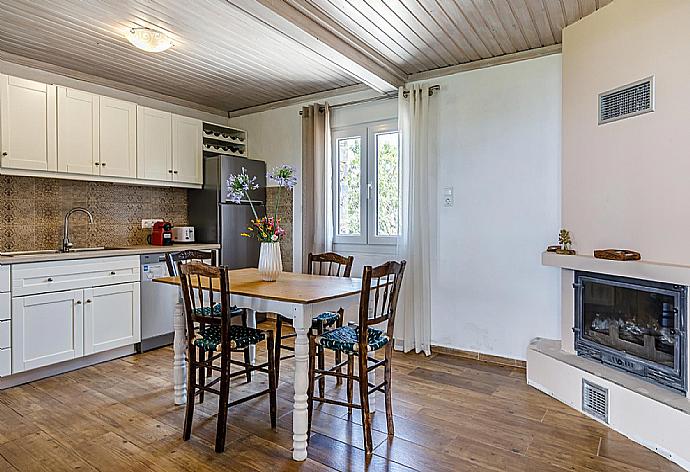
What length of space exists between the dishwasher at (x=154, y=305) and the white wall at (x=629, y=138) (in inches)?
135

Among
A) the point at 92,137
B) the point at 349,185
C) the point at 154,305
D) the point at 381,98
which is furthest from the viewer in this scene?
the point at 349,185


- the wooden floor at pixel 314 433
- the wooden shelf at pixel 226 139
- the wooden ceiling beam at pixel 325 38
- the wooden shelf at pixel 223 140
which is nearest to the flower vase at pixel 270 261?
the wooden floor at pixel 314 433

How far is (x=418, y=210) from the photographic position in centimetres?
412

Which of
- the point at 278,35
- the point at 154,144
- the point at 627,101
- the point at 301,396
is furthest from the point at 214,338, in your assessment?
the point at 627,101

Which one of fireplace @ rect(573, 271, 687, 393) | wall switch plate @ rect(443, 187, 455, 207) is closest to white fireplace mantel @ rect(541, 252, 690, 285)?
fireplace @ rect(573, 271, 687, 393)

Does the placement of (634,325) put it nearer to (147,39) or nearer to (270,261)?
(270,261)

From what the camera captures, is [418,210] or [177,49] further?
[418,210]

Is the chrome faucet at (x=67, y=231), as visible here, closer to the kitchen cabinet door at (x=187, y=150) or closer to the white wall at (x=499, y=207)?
the kitchen cabinet door at (x=187, y=150)

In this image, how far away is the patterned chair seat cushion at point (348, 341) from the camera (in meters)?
2.45

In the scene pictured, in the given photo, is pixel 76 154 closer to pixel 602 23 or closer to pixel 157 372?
pixel 157 372

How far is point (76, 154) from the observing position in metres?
3.89

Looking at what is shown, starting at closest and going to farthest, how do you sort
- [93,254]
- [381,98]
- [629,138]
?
[629,138], [93,254], [381,98]

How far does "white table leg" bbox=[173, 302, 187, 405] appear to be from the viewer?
9.61 ft

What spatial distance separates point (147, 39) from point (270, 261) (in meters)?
1.80
